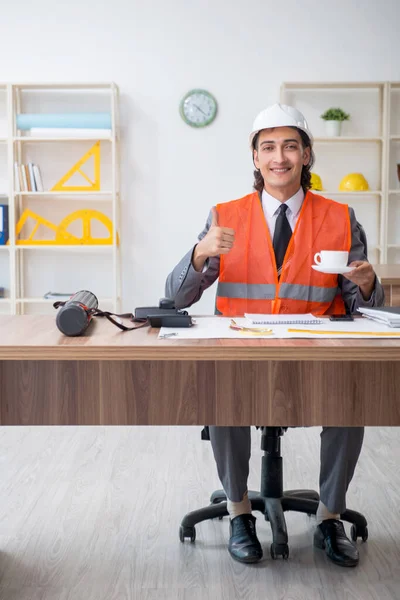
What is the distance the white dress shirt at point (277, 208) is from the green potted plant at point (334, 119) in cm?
259

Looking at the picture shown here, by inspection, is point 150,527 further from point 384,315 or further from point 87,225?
point 87,225

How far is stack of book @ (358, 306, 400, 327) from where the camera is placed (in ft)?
5.72

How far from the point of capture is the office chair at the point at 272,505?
220cm

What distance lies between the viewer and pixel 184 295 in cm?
233

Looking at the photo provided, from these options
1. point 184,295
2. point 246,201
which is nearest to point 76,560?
point 184,295

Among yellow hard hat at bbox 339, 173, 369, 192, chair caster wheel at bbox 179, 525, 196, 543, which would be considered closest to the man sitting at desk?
chair caster wheel at bbox 179, 525, 196, 543

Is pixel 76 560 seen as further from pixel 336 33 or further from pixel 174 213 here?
pixel 336 33

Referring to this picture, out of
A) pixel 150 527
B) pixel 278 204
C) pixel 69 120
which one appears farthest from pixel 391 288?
pixel 69 120

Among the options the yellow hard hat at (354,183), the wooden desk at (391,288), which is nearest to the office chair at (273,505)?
the wooden desk at (391,288)

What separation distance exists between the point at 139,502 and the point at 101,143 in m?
3.15

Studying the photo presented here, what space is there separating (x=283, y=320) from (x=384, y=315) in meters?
0.24

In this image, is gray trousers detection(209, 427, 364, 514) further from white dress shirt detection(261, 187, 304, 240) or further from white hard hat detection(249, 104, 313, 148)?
white hard hat detection(249, 104, 313, 148)

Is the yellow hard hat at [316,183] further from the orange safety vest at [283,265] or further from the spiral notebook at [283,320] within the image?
the spiral notebook at [283,320]

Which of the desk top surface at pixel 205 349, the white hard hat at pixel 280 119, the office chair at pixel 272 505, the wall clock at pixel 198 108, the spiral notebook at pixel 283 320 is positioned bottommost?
the office chair at pixel 272 505
